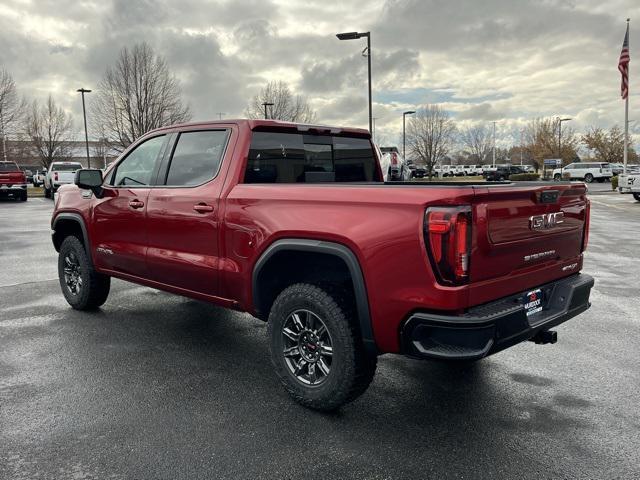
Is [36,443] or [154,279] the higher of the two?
[154,279]

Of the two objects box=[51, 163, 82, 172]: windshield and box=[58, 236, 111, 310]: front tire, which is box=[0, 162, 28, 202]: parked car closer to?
box=[51, 163, 82, 172]: windshield

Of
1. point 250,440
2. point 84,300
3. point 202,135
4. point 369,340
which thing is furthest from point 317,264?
point 84,300

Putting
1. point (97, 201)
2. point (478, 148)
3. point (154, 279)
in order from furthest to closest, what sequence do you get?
point (478, 148), point (97, 201), point (154, 279)

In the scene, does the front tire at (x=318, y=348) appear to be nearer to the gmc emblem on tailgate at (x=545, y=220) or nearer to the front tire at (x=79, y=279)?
the gmc emblem on tailgate at (x=545, y=220)

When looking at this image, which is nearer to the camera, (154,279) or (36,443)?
(36,443)

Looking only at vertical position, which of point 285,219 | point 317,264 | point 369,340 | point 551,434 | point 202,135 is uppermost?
point 202,135

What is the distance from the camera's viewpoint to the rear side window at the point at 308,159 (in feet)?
13.6

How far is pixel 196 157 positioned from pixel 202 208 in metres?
0.54

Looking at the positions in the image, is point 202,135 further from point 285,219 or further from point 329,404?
point 329,404

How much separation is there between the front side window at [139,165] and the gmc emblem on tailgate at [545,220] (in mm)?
3135

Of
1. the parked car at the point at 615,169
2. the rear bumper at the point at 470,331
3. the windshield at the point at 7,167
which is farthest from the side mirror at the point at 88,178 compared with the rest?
the parked car at the point at 615,169

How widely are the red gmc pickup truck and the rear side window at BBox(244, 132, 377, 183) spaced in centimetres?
1

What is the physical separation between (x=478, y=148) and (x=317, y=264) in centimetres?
9405

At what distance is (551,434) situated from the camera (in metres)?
3.14
